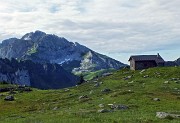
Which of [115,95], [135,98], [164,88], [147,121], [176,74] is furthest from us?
[176,74]

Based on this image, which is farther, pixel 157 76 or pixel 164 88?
pixel 157 76

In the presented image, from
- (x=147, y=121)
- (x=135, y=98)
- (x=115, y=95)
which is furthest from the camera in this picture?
(x=115, y=95)

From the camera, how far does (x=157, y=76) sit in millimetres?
117812

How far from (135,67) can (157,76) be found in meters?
64.0

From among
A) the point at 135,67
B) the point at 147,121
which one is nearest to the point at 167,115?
the point at 147,121

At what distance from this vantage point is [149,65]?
185 m

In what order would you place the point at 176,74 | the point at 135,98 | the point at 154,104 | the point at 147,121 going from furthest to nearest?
the point at 176,74
the point at 135,98
the point at 154,104
the point at 147,121

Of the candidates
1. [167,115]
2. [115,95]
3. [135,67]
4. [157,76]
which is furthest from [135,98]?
[135,67]

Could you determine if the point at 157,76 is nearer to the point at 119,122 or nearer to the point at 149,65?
the point at 149,65

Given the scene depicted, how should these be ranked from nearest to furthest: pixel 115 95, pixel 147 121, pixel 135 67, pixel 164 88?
pixel 147 121 → pixel 115 95 → pixel 164 88 → pixel 135 67

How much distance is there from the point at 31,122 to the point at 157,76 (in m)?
84.7

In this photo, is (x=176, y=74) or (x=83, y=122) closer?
(x=83, y=122)

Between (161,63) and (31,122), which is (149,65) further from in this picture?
(31,122)

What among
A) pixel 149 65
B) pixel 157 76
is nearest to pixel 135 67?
pixel 149 65
